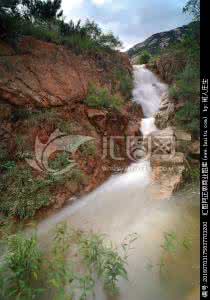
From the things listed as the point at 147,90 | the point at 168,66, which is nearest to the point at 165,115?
the point at 147,90

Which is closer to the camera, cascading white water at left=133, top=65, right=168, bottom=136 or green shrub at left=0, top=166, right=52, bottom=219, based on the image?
green shrub at left=0, top=166, right=52, bottom=219

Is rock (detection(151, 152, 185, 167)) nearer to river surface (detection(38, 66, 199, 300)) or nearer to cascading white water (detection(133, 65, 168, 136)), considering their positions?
river surface (detection(38, 66, 199, 300))

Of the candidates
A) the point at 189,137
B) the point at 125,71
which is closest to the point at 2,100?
the point at 189,137

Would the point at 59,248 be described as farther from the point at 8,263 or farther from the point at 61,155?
the point at 61,155

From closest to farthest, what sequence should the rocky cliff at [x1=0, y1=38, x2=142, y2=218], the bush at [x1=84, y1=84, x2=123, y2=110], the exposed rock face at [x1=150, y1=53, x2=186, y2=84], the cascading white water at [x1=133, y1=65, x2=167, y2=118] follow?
the rocky cliff at [x1=0, y1=38, x2=142, y2=218] → the bush at [x1=84, y1=84, x2=123, y2=110] → the cascading white water at [x1=133, y1=65, x2=167, y2=118] → the exposed rock face at [x1=150, y1=53, x2=186, y2=84]

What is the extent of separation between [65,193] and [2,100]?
110 inches

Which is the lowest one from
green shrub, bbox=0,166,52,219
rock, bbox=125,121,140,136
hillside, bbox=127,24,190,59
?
green shrub, bbox=0,166,52,219

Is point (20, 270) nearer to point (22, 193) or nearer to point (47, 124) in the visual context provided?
point (22, 193)

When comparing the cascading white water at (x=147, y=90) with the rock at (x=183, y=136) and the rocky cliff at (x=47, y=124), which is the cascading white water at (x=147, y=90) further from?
the rock at (x=183, y=136)

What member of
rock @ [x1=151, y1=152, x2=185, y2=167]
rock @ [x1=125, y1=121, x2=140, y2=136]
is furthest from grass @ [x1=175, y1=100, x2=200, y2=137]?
rock @ [x1=125, y1=121, x2=140, y2=136]

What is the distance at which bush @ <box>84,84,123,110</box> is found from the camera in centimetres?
823

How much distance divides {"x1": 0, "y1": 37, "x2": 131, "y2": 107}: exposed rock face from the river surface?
281 cm

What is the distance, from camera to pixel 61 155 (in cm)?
646

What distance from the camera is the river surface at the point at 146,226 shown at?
3471mm
